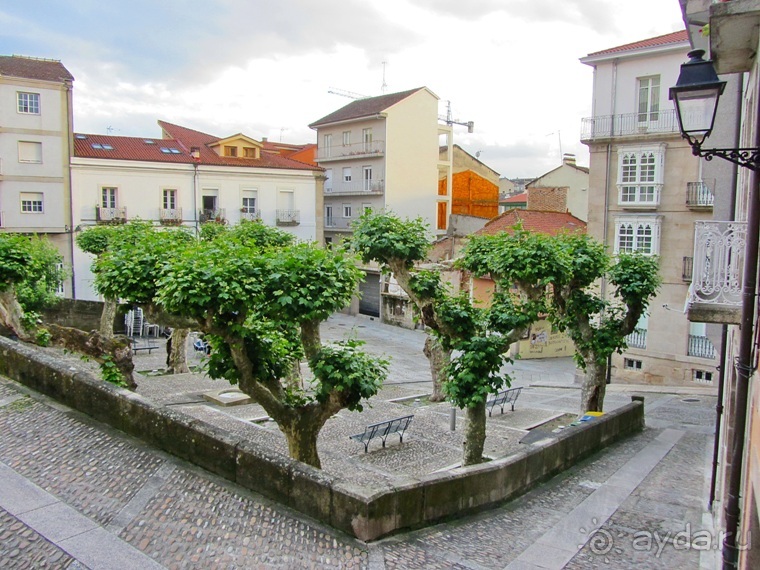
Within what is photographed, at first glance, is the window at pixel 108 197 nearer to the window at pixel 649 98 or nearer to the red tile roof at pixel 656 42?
the red tile roof at pixel 656 42

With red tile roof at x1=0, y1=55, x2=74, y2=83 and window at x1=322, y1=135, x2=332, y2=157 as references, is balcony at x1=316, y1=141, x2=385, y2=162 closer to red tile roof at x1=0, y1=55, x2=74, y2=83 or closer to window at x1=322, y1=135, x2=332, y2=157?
window at x1=322, y1=135, x2=332, y2=157

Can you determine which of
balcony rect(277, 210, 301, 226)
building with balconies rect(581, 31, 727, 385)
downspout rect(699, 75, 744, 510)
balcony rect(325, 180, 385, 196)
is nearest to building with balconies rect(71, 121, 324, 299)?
balcony rect(277, 210, 301, 226)

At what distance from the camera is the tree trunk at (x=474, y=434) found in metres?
12.4

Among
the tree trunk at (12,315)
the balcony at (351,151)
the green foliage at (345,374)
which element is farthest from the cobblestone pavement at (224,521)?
the balcony at (351,151)

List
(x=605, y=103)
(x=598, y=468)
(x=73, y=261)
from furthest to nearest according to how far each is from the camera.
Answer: (x=73, y=261) → (x=605, y=103) → (x=598, y=468)

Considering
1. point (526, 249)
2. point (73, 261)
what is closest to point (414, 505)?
point (526, 249)

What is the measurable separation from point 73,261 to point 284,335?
27.8 m

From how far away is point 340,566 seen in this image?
6.58m

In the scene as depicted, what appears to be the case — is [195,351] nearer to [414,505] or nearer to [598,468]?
[598,468]

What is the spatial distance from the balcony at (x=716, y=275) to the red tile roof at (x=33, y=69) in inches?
1402

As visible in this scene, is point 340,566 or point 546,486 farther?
point 546,486

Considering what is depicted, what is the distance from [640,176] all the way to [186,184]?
84.6 feet

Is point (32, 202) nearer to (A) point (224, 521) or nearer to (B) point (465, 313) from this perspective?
(B) point (465, 313)

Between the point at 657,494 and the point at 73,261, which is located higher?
the point at 73,261
